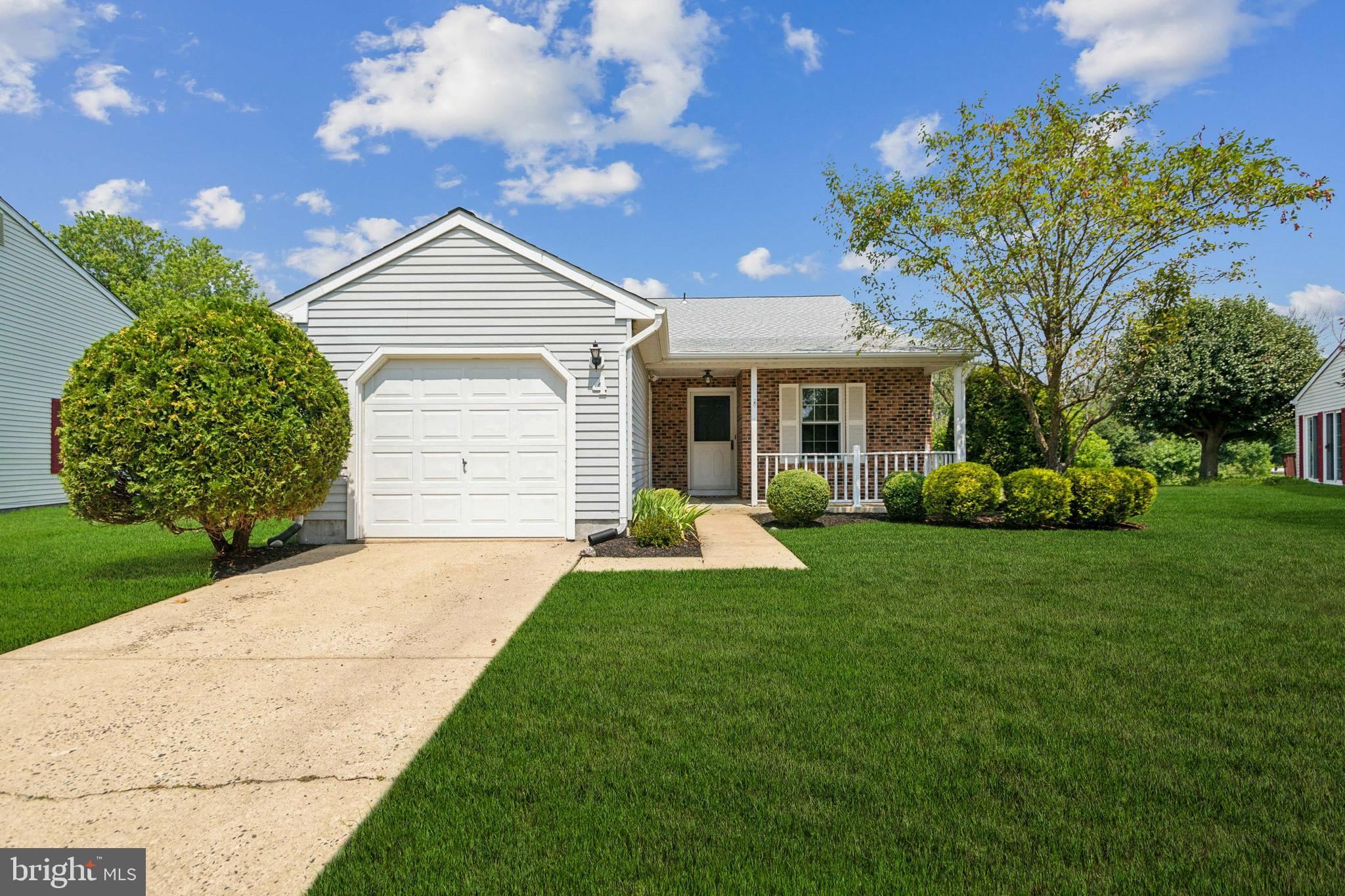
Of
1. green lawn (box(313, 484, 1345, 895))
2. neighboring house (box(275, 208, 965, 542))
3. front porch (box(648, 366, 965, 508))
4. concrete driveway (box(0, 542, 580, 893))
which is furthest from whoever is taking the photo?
front porch (box(648, 366, 965, 508))

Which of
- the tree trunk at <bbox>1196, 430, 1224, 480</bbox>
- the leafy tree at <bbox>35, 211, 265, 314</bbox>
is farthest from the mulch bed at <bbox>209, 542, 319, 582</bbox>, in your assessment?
the leafy tree at <bbox>35, 211, 265, 314</bbox>

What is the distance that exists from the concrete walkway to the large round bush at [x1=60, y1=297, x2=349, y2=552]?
10.4 feet

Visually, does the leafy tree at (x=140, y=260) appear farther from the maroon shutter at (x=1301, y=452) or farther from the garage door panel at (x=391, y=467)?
the maroon shutter at (x=1301, y=452)

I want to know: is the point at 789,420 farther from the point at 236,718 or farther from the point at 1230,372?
the point at 1230,372

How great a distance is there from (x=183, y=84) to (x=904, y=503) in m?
15.3

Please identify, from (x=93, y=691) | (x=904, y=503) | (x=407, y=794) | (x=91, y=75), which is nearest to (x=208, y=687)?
(x=93, y=691)

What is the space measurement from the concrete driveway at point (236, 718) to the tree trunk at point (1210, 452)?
965 inches

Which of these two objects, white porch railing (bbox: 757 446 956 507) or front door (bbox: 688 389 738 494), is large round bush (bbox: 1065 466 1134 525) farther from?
front door (bbox: 688 389 738 494)

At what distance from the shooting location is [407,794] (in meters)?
2.32

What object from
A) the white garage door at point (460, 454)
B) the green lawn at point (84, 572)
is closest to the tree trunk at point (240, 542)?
the green lawn at point (84, 572)

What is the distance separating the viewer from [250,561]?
720cm

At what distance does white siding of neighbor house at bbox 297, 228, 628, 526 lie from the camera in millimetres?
8305

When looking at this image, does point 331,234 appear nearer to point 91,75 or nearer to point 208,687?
point 91,75

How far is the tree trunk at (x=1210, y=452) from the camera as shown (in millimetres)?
21828
